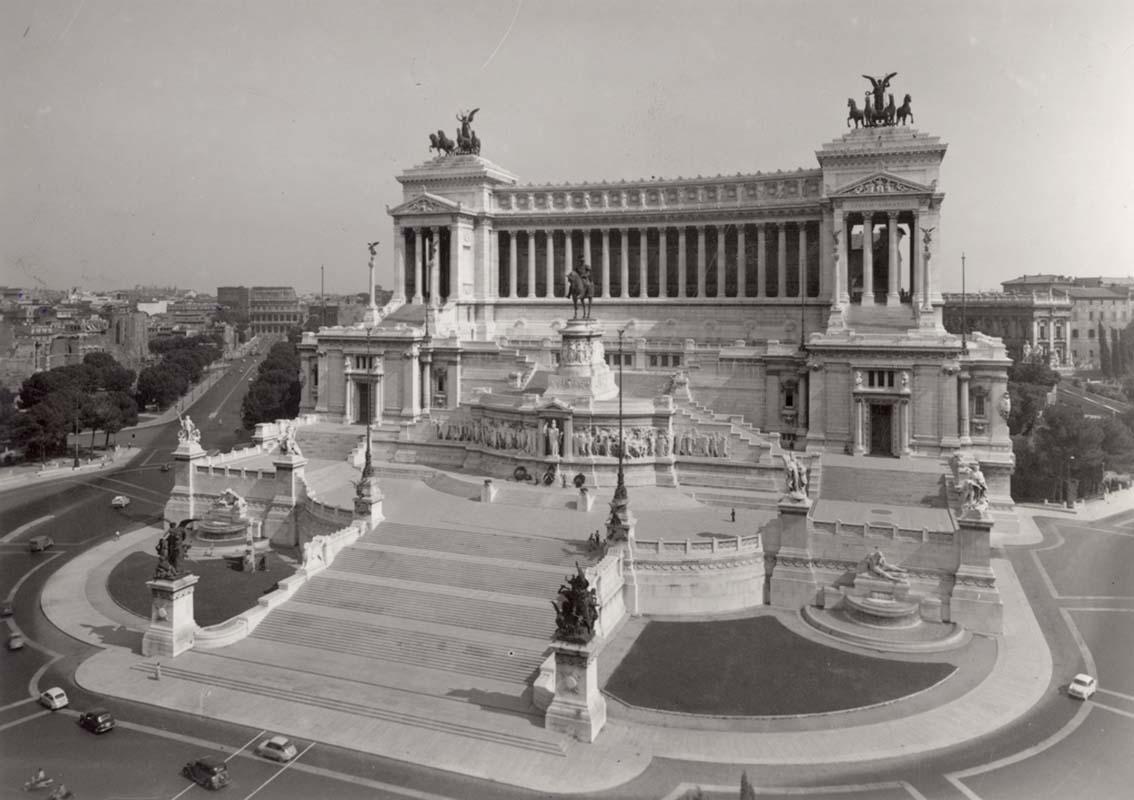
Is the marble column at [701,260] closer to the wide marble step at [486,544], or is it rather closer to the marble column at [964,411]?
the marble column at [964,411]

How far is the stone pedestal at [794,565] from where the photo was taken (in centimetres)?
3916

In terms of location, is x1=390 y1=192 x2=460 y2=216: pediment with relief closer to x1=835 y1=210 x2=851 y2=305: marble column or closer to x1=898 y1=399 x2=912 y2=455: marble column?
x1=835 y1=210 x2=851 y2=305: marble column

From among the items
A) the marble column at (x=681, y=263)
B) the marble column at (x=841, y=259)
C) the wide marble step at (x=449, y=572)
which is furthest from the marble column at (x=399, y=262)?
the wide marble step at (x=449, y=572)

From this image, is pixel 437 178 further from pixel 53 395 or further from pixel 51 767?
pixel 51 767

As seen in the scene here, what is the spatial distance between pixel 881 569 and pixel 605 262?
49019mm

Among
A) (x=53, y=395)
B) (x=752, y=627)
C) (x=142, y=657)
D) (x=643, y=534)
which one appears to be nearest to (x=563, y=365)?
(x=643, y=534)

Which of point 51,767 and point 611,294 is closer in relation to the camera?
point 51,767

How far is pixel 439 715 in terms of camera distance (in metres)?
28.1

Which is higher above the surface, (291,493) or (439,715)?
(291,493)

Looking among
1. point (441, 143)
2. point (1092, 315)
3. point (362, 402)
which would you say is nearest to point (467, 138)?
point (441, 143)

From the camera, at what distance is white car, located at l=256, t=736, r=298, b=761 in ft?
83.9

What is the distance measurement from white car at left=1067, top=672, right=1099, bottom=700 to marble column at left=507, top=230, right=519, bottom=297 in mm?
60230

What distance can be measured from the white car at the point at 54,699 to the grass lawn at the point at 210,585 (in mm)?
7579

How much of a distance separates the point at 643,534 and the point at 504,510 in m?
7.89
